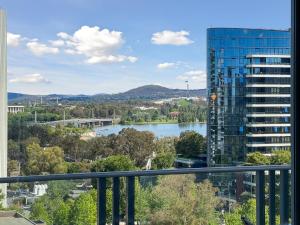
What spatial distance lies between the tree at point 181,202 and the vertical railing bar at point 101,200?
35 cm

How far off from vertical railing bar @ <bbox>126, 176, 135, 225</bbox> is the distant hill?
808mm

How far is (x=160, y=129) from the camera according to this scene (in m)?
3.71

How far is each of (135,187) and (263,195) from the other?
42.1 inches

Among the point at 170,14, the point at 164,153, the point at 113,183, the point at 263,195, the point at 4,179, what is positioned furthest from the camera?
the point at 170,14

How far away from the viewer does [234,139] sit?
140 inches

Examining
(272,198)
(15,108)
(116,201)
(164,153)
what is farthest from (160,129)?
(15,108)

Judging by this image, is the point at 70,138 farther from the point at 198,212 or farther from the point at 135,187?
the point at 198,212

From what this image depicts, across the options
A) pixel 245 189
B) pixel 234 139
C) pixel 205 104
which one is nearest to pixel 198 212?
pixel 245 189

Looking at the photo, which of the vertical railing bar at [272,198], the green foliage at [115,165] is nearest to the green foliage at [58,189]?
the green foliage at [115,165]

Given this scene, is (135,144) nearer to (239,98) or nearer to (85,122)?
(85,122)

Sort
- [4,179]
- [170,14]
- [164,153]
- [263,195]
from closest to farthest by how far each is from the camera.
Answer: [4,179] < [263,195] < [164,153] < [170,14]

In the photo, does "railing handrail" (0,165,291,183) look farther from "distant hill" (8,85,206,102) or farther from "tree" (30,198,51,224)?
"distant hill" (8,85,206,102)

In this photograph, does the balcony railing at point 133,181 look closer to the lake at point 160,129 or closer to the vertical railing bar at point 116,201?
the vertical railing bar at point 116,201

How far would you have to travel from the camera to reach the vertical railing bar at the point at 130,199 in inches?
127
